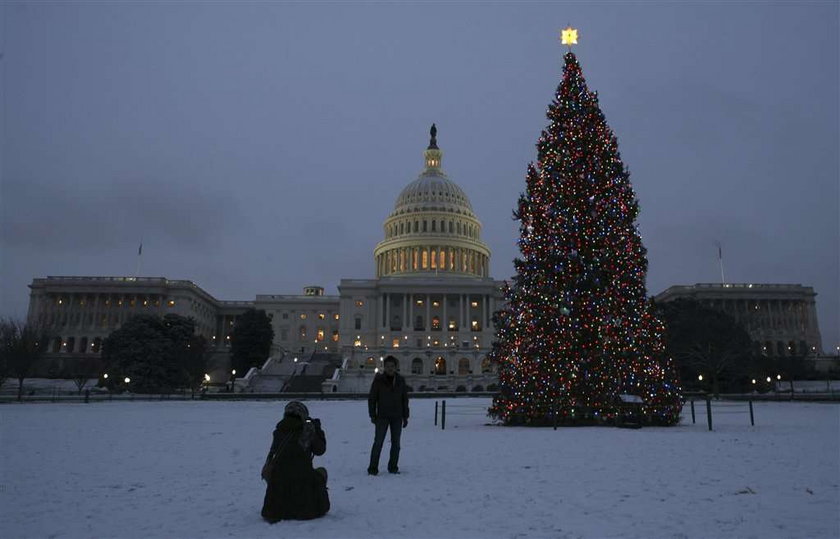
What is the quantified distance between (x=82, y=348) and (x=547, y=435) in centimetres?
12289

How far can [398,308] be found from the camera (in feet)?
401

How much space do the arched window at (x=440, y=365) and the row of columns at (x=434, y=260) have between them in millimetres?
34001

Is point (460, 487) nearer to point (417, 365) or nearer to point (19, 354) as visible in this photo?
point (19, 354)

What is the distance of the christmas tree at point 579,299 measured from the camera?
23.2m

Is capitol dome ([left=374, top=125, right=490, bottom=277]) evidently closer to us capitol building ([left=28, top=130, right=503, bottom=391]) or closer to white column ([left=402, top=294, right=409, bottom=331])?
us capitol building ([left=28, top=130, right=503, bottom=391])

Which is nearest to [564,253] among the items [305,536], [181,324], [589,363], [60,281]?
[589,363]

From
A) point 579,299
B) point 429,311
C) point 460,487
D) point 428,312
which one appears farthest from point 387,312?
point 460,487

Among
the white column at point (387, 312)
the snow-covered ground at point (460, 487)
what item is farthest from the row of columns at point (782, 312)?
the snow-covered ground at point (460, 487)

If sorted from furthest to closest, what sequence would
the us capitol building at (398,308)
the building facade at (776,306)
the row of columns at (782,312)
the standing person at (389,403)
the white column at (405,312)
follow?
the row of columns at (782,312)
the building facade at (776,306)
the white column at (405,312)
the us capitol building at (398,308)
the standing person at (389,403)

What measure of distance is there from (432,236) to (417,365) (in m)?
39.4

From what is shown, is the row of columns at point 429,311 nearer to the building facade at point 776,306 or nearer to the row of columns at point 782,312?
the building facade at point 776,306

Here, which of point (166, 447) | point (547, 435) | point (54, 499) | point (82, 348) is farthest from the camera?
point (82, 348)

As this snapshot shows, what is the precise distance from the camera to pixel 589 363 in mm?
23344

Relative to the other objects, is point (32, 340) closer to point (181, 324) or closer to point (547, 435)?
point (181, 324)
